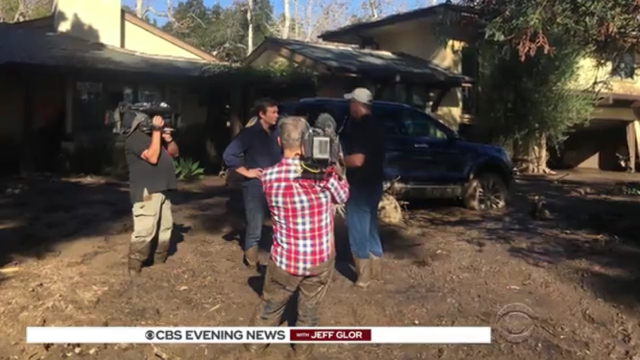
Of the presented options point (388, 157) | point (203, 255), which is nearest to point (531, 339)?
point (203, 255)

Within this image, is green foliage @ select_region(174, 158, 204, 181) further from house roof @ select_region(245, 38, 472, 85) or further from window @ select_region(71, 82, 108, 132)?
house roof @ select_region(245, 38, 472, 85)

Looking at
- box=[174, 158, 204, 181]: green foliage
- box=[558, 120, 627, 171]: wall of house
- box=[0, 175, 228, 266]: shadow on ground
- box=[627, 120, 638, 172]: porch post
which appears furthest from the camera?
box=[558, 120, 627, 171]: wall of house

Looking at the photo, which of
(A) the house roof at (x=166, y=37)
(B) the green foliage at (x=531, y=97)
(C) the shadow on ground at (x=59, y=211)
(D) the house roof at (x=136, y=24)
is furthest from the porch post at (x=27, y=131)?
(B) the green foliage at (x=531, y=97)

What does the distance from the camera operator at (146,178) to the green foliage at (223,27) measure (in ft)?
125

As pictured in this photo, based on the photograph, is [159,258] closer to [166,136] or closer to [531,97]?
[166,136]

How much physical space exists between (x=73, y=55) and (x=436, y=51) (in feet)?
36.8

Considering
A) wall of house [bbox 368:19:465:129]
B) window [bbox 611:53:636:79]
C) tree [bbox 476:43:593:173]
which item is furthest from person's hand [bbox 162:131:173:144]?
wall of house [bbox 368:19:465:129]

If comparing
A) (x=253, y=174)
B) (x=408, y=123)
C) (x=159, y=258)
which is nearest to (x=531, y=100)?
(x=408, y=123)

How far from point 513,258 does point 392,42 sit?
61.3 ft

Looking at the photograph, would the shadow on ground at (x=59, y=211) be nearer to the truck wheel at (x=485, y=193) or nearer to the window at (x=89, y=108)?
the window at (x=89, y=108)

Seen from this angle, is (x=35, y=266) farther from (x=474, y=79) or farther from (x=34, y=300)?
(x=474, y=79)

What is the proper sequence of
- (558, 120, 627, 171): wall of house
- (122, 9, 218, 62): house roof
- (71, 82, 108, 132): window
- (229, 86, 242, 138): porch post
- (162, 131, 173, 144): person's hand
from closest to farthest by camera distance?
(162, 131, 173, 144): person's hand
(71, 82, 108, 132): window
(229, 86, 242, 138): porch post
(122, 9, 218, 62): house roof
(558, 120, 627, 171): wall of house

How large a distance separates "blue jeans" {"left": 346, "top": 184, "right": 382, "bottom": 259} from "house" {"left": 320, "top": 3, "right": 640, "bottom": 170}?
1454cm

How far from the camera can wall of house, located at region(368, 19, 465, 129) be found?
24812mm
